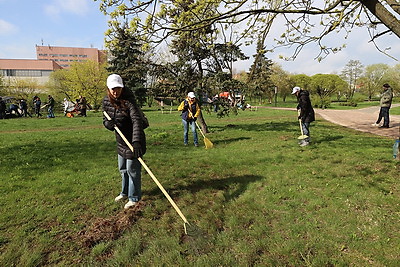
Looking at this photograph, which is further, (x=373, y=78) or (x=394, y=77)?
(x=373, y=78)

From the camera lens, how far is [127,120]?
13.4 feet

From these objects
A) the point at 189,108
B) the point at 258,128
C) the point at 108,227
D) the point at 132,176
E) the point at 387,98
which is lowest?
the point at 108,227

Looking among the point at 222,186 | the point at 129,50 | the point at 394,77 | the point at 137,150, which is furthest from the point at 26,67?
the point at 394,77

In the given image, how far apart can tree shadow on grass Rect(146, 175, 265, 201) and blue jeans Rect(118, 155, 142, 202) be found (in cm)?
52

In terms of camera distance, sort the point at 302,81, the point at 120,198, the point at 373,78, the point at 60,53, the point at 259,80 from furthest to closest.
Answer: the point at 60,53 < the point at 373,78 < the point at 302,81 < the point at 259,80 < the point at 120,198

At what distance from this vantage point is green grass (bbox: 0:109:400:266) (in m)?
3.11

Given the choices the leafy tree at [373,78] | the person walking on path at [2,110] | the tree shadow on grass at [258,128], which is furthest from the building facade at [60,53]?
the tree shadow on grass at [258,128]

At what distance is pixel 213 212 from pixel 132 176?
4.81 feet

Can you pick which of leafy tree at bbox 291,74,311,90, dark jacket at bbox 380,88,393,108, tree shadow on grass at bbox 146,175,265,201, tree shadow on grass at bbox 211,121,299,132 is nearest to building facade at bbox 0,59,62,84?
leafy tree at bbox 291,74,311,90

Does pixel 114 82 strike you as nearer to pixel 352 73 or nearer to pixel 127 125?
pixel 127 125

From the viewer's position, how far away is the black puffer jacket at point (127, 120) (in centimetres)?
386

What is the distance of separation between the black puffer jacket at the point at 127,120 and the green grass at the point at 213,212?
3.56 ft

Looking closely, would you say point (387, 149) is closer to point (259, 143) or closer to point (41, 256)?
point (259, 143)

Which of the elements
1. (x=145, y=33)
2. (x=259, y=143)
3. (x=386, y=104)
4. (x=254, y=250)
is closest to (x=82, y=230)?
(x=254, y=250)
